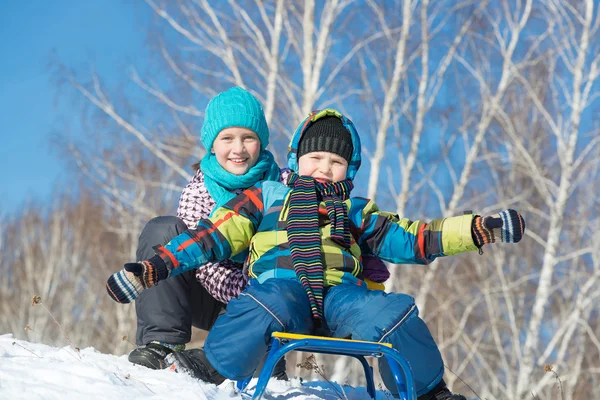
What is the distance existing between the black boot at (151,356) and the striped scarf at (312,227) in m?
0.80

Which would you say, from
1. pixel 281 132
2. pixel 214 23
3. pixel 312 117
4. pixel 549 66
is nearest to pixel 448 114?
pixel 549 66

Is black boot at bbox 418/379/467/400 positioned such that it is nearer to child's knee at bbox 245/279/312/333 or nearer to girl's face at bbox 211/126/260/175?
child's knee at bbox 245/279/312/333

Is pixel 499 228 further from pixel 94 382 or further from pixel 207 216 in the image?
pixel 94 382

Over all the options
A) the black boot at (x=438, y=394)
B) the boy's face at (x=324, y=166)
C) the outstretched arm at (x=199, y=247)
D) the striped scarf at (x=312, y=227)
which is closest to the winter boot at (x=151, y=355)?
the outstretched arm at (x=199, y=247)

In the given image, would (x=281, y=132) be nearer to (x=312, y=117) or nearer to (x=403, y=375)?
(x=312, y=117)

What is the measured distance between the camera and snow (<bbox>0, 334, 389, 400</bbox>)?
2027 mm

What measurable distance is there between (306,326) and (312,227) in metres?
0.35

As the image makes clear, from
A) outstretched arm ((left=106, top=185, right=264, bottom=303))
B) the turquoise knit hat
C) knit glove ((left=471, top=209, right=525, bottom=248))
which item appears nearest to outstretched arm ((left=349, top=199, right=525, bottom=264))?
knit glove ((left=471, top=209, right=525, bottom=248))

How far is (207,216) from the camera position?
3076mm

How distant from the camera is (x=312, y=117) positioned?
2859 millimetres

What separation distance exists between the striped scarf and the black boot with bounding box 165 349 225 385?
0.70 metres

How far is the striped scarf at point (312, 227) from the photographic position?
231 centimetres

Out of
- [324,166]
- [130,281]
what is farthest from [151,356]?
[324,166]

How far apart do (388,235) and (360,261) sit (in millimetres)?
144
